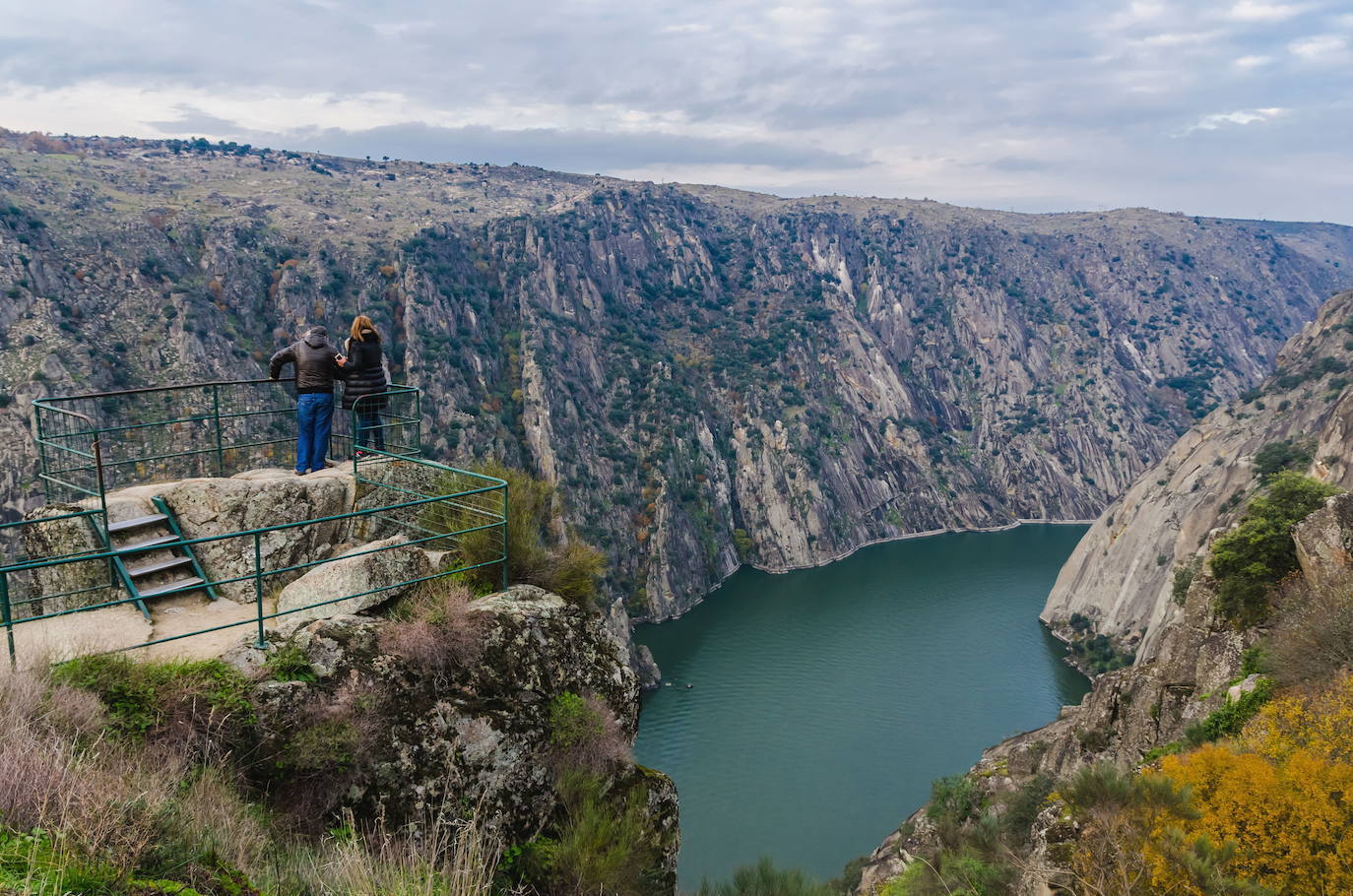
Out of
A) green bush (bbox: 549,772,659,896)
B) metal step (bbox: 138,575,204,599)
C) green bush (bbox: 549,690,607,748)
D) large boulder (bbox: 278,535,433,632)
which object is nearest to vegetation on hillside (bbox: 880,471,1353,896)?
green bush (bbox: 549,772,659,896)

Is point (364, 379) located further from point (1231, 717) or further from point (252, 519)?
point (1231, 717)

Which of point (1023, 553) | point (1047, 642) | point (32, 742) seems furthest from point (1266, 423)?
point (32, 742)

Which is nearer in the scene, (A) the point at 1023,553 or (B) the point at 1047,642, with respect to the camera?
(B) the point at 1047,642

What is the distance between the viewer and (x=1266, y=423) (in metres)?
51.8

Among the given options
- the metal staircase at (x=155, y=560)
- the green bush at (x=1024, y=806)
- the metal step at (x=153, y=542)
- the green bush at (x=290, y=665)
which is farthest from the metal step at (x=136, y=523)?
the green bush at (x=1024, y=806)

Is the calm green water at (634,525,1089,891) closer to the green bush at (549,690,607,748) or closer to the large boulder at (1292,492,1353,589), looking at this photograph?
the large boulder at (1292,492,1353,589)

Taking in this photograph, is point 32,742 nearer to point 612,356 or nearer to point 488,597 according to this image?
point 488,597

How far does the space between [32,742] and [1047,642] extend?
62631 millimetres

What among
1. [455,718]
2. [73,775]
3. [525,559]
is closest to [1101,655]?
[525,559]

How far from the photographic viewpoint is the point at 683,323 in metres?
106

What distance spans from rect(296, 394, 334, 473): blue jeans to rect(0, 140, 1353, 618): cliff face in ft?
141

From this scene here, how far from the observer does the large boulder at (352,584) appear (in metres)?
7.16

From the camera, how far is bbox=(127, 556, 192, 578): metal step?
24.8 ft

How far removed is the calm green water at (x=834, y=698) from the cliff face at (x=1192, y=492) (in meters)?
5.13
